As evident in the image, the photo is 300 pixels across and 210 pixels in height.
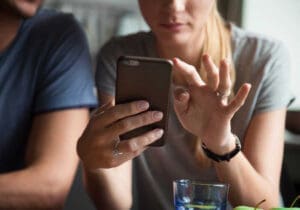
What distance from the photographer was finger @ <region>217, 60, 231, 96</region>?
0.95 metres

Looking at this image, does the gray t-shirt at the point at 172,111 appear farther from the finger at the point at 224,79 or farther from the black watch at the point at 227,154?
the finger at the point at 224,79

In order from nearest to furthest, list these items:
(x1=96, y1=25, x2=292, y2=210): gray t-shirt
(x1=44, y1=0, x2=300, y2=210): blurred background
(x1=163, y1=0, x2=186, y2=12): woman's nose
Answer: (x1=163, y1=0, x2=186, y2=12): woman's nose
(x1=96, y1=25, x2=292, y2=210): gray t-shirt
(x1=44, y1=0, x2=300, y2=210): blurred background

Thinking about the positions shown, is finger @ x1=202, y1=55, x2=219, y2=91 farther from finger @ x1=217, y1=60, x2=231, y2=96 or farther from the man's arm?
the man's arm

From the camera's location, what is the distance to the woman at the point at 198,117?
1008 millimetres

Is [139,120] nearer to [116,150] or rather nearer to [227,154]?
[116,150]

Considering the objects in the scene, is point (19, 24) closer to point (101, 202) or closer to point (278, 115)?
point (101, 202)

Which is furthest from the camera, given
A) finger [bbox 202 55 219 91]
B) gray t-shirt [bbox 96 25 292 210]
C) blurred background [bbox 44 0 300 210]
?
blurred background [bbox 44 0 300 210]

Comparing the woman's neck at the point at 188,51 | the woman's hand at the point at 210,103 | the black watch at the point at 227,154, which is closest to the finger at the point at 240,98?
the woman's hand at the point at 210,103

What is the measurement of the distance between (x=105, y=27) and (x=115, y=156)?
89cm

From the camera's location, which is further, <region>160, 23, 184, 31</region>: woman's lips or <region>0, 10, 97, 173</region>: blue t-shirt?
<region>0, 10, 97, 173</region>: blue t-shirt

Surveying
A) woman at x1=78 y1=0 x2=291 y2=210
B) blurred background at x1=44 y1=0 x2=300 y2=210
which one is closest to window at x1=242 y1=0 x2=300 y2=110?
blurred background at x1=44 y1=0 x2=300 y2=210

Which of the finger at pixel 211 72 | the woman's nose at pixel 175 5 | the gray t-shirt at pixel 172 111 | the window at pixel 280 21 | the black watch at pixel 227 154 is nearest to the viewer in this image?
the finger at pixel 211 72

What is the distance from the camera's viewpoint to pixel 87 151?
3.57ft

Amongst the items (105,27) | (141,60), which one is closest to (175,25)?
(141,60)
